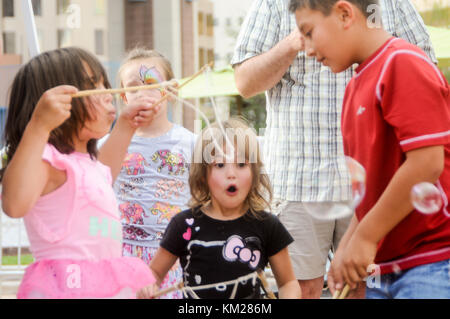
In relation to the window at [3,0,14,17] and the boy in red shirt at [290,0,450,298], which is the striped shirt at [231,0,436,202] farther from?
the window at [3,0,14,17]

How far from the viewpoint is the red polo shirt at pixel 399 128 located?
119 centimetres

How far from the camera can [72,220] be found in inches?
47.6

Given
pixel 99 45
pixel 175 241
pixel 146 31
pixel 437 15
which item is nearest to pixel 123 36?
pixel 146 31

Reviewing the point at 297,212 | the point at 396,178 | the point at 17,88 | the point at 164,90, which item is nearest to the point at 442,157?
the point at 396,178

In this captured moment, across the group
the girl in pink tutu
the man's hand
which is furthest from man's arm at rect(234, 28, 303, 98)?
the girl in pink tutu

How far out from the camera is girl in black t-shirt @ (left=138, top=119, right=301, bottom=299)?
4.55 ft

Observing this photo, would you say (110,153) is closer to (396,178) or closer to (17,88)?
(17,88)

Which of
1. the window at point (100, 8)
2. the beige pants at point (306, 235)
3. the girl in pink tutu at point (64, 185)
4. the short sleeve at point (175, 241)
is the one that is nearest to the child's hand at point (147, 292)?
the girl in pink tutu at point (64, 185)

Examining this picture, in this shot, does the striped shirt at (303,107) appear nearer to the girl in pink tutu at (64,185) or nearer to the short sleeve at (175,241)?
the short sleeve at (175,241)

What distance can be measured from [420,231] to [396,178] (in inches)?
5.8

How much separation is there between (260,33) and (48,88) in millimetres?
680

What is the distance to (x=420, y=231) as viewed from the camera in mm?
1282

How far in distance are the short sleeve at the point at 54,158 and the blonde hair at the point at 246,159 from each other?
1.17ft

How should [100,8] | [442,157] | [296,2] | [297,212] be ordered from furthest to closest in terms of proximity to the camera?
[100,8] < [297,212] < [296,2] < [442,157]
